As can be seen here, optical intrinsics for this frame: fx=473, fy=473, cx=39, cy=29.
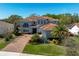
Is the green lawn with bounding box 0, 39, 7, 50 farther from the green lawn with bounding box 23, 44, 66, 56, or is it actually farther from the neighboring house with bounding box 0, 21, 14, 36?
the green lawn with bounding box 23, 44, 66, 56

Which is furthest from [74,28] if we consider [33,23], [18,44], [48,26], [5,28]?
[5,28]

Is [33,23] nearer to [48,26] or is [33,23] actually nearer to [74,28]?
[48,26]

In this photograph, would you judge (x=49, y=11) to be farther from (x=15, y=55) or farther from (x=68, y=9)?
(x=15, y=55)

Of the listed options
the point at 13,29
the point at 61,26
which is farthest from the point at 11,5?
the point at 61,26

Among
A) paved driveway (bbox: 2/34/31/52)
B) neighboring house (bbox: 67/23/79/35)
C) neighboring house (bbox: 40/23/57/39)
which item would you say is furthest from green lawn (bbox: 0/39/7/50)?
neighboring house (bbox: 67/23/79/35)

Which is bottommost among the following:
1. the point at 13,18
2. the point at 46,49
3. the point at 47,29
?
the point at 46,49

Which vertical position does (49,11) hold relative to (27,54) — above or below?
above

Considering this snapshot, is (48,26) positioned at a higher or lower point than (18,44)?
higher
